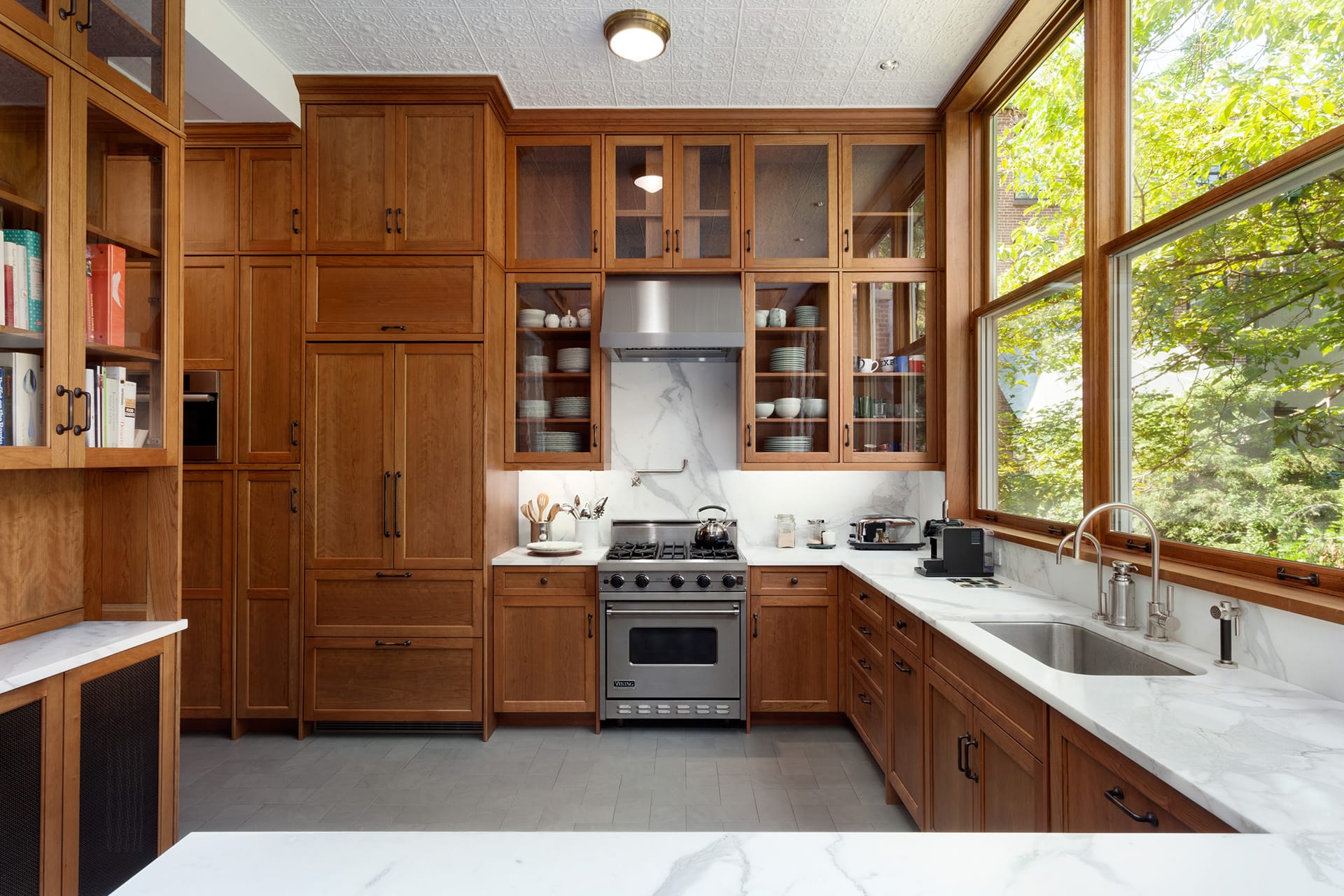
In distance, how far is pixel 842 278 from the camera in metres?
3.58

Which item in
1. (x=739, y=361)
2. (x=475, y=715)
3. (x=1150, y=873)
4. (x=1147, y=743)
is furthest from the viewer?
(x=739, y=361)

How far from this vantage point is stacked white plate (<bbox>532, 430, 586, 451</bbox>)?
3605 millimetres

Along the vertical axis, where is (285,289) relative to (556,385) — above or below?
above

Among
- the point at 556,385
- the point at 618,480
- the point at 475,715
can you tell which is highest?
the point at 556,385

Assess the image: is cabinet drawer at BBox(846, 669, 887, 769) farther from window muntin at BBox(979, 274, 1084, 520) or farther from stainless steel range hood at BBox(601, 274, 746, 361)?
stainless steel range hood at BBox(601, 274, 746, 361)

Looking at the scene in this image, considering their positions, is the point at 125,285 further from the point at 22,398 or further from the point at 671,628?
the point at 671,628

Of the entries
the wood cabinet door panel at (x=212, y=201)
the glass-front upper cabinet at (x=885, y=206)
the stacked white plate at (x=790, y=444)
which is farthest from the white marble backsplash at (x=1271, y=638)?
the wood cabinet door panel at (x=212, y=201)

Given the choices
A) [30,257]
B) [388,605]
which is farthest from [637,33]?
[388,605]

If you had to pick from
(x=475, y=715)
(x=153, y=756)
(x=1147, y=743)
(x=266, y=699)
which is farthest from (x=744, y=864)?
(x=266, y=699)

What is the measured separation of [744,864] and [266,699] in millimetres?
3373

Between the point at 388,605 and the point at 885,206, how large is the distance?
3.25 m

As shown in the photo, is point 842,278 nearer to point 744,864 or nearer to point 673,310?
point 673,310

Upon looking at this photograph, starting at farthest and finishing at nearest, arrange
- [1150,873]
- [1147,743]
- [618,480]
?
[618,480], [1147,743], [1150,873]

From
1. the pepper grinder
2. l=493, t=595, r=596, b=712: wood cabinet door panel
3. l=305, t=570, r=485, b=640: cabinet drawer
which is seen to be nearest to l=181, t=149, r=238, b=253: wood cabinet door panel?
l=305, t=570, r=485, b=640: cabinet drawer
